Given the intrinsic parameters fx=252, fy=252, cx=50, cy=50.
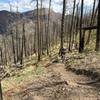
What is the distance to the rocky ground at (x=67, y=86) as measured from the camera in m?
12.7

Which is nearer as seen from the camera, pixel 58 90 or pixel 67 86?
pixel 58 90

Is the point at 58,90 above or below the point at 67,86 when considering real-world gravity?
below

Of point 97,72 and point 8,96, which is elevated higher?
point 97,72

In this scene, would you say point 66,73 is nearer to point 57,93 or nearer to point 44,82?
point 44,82

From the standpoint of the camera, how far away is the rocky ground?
12.7 metres

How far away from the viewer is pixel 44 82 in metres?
15.9

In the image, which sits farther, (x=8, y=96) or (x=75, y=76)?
(x=75, y=76)

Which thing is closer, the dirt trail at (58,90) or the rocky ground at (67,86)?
the dirt trail at (58,90)

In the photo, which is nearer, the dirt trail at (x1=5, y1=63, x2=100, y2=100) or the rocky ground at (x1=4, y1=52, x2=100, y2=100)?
the dirt trail at (x1=5, y1=63, x2=100, y2=100)

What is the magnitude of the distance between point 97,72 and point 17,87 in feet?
17.4

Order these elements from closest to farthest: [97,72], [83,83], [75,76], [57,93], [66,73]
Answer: [57,93]
[83,83]
[97,72]
[75,76]
[66,73]

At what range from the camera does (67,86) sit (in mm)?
13820

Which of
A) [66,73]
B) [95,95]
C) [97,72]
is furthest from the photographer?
[66,73]

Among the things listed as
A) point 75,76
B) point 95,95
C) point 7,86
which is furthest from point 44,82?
point 95,95
